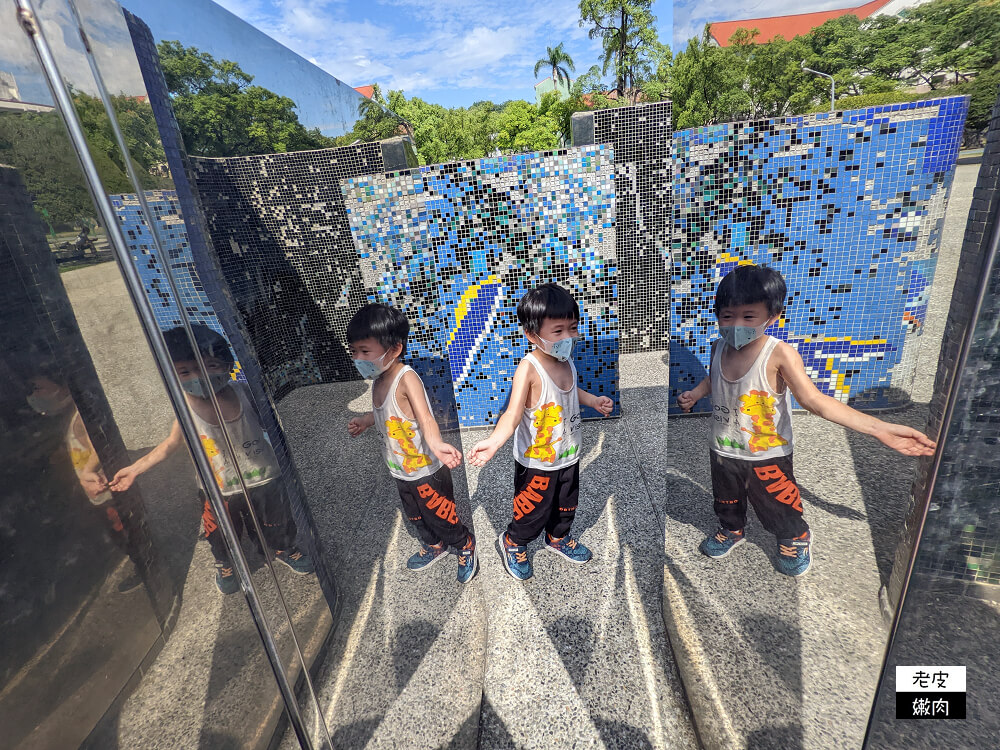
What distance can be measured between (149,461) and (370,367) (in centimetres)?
76

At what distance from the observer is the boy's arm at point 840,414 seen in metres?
1.21

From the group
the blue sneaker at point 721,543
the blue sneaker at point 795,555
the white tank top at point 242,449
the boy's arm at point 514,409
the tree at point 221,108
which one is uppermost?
the tree at point 221,108

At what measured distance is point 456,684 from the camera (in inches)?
91.3

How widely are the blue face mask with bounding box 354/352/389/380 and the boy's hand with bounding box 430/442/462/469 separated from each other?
414 mm

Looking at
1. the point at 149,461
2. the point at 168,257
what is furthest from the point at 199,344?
the point at 149,461

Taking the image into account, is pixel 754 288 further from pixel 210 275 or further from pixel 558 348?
pixel 210 275

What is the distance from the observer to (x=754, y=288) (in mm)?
1497

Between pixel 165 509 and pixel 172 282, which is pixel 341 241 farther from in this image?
pixel 165 509

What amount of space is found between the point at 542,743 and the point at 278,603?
156 centimetres

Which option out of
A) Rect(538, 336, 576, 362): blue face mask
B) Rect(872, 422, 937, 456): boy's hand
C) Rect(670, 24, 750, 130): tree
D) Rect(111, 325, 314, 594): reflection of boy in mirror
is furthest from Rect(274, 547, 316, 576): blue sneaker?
Rect(670, 24, 750, 130): tree

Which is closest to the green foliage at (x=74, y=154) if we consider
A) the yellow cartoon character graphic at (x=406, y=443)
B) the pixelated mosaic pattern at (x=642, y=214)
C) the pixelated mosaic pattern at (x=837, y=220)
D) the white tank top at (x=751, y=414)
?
the yellow cartoon character graphic at (x=406, y=443)

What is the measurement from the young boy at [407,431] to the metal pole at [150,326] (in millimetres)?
539

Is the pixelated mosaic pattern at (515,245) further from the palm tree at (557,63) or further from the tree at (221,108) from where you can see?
the palm tree at (557,63)

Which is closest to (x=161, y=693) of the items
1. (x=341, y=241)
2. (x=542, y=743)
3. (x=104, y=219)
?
(x=104, y=219)
